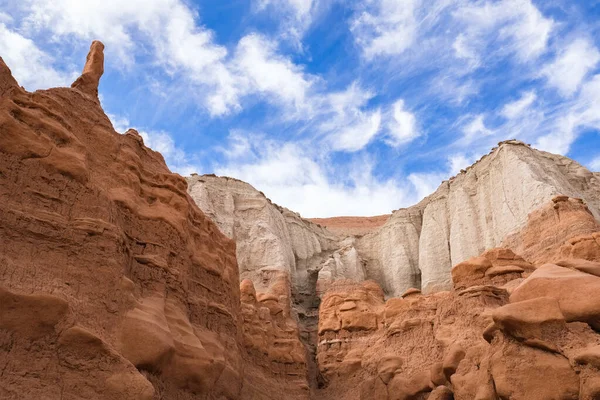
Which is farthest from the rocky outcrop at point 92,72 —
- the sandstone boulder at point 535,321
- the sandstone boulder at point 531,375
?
the sandstone boulder at point 531,375

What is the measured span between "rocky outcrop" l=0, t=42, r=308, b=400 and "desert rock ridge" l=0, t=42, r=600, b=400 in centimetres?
3

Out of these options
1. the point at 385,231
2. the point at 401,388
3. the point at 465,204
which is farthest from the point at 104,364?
the point at 385,231

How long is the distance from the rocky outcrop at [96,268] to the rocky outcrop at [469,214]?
76.3 feet

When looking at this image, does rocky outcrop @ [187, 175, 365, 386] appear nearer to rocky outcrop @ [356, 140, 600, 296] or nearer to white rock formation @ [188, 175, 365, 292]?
white rock formation @ [188, 175, 365, 292]

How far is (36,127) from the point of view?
493 inches

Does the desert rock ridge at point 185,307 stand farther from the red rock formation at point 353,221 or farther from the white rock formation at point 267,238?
the red rock formation at point 353,221

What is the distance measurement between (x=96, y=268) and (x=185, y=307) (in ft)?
12.5

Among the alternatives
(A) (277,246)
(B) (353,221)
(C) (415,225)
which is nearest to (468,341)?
(A) (277,246)

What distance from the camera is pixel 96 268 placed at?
39.1ft

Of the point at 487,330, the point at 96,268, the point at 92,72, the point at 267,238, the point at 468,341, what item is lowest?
the point at 487,330

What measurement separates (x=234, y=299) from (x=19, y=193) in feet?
31.3

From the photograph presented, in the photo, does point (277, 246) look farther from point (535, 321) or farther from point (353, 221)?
point (353, 221)

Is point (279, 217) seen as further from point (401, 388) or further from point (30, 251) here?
point (30, 251)

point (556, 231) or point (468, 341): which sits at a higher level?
point (556, 231)
